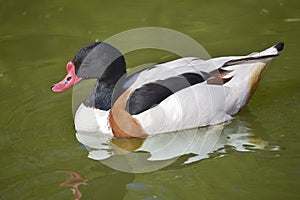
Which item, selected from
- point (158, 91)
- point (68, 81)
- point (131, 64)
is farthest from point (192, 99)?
point (131, 64)

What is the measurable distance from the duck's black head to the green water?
0.55 m

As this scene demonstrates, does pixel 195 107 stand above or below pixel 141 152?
above

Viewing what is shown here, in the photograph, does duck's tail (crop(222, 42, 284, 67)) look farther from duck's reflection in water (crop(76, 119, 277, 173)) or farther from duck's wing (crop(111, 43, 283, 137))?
duck's reflection in water (crop(76, 119, 277, 173))

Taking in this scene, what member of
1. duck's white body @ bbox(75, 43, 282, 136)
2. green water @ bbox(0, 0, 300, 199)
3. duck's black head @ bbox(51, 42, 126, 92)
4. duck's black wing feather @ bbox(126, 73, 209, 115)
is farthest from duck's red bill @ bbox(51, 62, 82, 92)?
duck's black wing feather @ bbox(126, 73, 209, 115)

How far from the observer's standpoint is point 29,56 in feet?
25.7

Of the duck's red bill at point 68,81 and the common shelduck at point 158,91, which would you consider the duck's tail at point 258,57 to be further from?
the duck's red bill at point 68,81

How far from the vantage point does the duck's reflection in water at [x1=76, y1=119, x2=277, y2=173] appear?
5.58 m

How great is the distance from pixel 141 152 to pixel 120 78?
82cm

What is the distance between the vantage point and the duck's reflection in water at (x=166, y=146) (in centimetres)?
558

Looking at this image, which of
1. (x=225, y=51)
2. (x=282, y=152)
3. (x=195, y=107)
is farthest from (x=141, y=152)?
(x=225, y=51)

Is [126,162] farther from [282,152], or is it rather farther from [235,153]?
[282,152]

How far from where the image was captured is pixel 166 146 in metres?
5.84

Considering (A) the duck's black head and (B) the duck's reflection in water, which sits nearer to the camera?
(B) the duck's reflection in water

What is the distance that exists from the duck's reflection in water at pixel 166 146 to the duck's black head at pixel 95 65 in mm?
556
